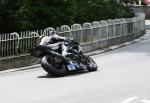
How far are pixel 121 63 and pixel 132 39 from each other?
10850 mm

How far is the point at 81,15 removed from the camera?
98.8 feet

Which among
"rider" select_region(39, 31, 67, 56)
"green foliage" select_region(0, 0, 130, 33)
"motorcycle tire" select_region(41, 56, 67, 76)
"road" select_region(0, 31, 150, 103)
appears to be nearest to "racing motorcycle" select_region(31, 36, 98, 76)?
"motorcycle tire" select_region(41, 56, 67, 76)

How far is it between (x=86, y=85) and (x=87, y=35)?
33.8ft

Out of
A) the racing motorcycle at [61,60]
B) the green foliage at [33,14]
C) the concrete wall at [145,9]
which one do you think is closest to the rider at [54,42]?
Result: the racing motorcycle at [61,60]

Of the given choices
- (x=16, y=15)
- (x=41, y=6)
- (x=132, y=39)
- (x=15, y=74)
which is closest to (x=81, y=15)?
(x=132, y=39)

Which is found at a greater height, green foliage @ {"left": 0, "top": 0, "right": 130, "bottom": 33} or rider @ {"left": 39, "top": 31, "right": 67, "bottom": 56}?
green foliage @ {"left": 0, "top": 0, "right": 130, "bottom": 33}

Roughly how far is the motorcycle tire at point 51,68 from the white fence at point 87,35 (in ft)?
9.64

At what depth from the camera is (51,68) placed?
15.8 metres

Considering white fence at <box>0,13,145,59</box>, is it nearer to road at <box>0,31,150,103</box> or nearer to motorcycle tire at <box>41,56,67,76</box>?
road at <box>0,31,150,103</box>

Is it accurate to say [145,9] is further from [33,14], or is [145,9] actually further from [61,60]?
[61,60]

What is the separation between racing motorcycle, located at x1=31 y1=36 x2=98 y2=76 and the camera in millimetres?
15852

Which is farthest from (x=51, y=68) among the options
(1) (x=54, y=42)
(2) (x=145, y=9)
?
(2) (x=145, y=9)

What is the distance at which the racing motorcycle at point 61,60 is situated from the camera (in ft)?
52.0

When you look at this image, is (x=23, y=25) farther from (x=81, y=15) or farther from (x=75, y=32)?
(x=81, y=15)
